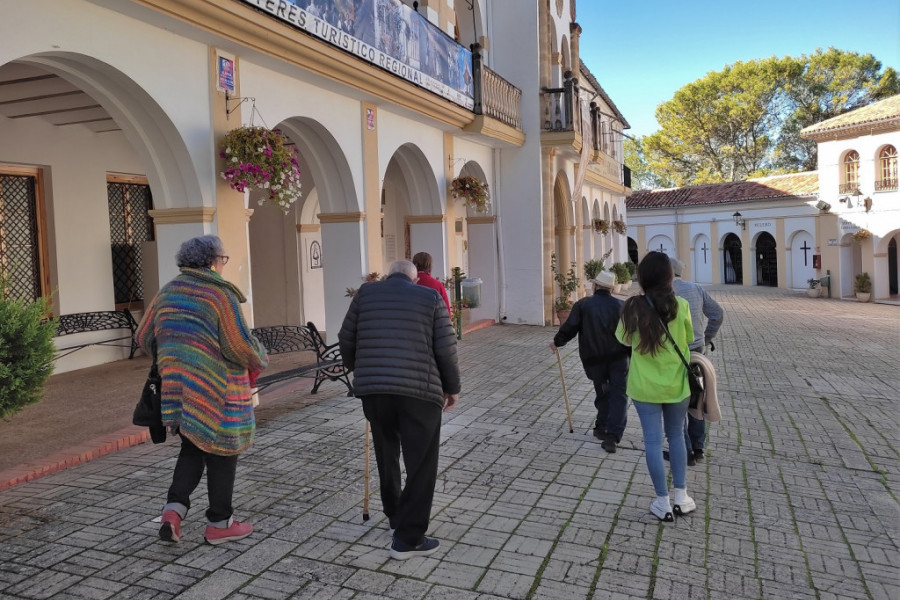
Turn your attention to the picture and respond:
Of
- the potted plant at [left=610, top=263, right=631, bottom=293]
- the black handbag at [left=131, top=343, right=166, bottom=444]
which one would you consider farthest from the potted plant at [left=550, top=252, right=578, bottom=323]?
the black handbag at [left=131, top=343, right=166, bottom=444]

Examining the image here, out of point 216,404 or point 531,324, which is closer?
point 216,404

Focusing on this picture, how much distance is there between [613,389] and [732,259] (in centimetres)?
3687

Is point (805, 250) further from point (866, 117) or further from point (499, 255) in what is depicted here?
point (499, 255)

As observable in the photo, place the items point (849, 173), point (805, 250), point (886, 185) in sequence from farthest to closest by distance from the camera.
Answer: point (805, 250) < point (849, 173) < point (886, 185)

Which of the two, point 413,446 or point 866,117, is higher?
point 866,117

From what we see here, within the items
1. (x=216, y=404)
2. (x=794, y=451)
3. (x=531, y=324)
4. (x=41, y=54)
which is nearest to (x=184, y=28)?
(x=41, y=54)

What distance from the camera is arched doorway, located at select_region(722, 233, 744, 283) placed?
39.5 meters

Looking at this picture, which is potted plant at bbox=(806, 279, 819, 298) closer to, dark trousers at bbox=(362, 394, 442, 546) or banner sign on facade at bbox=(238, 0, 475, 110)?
banner sign on facade at bbox=(238, 0, 475, 110)

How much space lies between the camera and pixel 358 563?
13.2 feet

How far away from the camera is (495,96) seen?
14445 mm

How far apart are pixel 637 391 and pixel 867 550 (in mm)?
1577

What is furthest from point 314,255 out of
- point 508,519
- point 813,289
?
point 813,289

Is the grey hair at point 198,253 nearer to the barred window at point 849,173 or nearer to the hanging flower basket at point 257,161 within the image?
the hanging flower basket at point 257,161

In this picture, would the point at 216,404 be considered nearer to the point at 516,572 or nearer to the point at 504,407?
the point at 516,572
